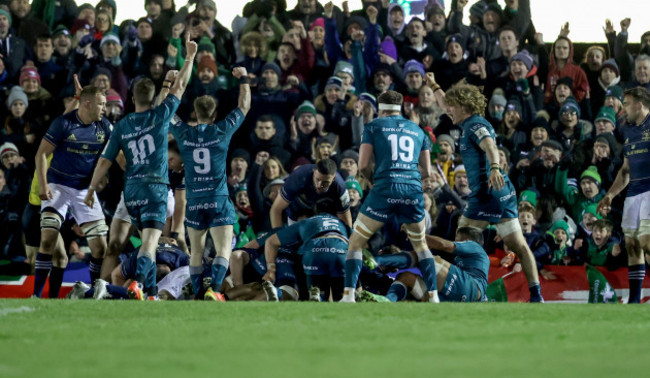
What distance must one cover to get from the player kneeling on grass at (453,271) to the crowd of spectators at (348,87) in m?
2.01

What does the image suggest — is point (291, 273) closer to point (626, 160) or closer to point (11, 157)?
point (626, 160)

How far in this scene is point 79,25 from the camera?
50.6 ft

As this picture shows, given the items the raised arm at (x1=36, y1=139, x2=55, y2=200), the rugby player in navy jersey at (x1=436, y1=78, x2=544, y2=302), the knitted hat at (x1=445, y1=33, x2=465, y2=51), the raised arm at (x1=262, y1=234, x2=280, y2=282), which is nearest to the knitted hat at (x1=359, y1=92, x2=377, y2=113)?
the knitted hat at (x1=445, y1=33, x2=465, y2=51)

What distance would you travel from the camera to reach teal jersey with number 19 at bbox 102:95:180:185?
9.62m

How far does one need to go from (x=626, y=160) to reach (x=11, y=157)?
8.11 meters

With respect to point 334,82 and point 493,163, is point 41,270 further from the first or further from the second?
point 334,82

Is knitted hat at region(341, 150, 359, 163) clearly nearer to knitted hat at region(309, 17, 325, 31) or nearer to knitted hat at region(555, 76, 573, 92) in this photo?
knitted hat at region(309, 17, 325, 31)

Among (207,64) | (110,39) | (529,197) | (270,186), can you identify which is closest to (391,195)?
(270,186)

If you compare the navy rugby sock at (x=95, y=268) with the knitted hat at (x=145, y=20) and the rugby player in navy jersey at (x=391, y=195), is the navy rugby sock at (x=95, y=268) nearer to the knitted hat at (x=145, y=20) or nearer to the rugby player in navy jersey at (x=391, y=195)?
the rugby player in navy jersey at (x=391, y=195)

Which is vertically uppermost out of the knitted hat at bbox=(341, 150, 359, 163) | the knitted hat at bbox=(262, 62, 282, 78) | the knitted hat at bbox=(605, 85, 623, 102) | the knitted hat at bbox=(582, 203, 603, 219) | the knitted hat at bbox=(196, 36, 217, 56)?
the knitted hat at bbox=(196, 36, 217, 56)

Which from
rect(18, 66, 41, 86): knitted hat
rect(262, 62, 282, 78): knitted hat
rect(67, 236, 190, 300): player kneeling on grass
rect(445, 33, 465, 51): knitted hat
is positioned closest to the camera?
rect(67, 236, 190, 300): player kneeling on grass

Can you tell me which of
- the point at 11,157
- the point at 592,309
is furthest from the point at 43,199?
the point at 592,309

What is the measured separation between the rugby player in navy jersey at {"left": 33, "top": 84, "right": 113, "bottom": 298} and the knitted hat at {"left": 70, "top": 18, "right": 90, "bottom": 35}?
504 cm

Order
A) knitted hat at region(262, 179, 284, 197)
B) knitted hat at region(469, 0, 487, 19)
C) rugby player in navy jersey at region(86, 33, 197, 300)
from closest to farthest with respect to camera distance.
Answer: rugby player in navy jersey at region(86, 33, 197, 300)
knitted hat at region(262, 179, 284, 197)
knitted hat at region(469, 0, 487, 19)
